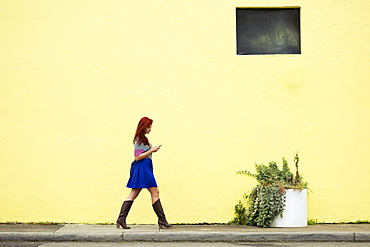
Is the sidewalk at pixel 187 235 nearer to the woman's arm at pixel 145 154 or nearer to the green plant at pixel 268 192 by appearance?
the green plant at pixel 268 192

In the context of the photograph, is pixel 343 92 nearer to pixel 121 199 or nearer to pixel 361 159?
pixel 361 159

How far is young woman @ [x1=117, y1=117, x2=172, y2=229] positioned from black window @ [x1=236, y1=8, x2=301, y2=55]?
2.52 m

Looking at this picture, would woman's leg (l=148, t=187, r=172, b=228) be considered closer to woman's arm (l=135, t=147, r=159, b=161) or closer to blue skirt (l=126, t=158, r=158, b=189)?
blue skirt (l=126, t=158, r=158, b=189)

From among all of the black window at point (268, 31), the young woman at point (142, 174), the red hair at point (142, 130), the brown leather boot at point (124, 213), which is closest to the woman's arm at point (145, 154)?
the young woman at point (142, 174)

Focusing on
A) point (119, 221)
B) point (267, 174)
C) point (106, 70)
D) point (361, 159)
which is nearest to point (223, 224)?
point (267, 174)

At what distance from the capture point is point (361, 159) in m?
11.2

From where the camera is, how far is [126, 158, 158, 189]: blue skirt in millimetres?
10070

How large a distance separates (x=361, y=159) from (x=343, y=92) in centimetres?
120

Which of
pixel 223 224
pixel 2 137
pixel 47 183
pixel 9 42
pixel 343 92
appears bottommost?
pixel 223 224

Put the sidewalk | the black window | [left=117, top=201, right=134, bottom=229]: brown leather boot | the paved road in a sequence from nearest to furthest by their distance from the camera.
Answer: the paved road → the sidewalk → [left=117, top=201, right=134, bottom=229]: brown leather boot → the black window

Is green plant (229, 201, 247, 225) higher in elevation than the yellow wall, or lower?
lower

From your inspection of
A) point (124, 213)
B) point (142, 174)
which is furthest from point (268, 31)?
point (124, 213)

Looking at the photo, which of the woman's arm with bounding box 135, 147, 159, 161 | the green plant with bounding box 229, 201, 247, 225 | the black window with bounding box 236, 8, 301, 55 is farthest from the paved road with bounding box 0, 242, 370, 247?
the black window with bounding box 236, 8, 301, 55

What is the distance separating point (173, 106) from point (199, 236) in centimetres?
255
